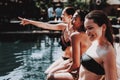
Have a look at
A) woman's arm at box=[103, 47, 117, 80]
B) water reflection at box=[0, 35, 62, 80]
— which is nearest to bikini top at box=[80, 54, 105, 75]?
woman's arm at box=[103, 47, 117, 80]

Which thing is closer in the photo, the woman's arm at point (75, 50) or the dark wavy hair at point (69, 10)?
the woman's arm at point (75, 50)

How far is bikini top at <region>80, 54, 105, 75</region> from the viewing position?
116 inches

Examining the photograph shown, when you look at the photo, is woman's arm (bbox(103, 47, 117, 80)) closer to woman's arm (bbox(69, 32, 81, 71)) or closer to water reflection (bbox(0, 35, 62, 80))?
woman's arm (bbox(69, 32, 81, 71))

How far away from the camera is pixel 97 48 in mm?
3018

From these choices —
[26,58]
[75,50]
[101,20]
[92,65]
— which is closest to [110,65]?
[92,65]

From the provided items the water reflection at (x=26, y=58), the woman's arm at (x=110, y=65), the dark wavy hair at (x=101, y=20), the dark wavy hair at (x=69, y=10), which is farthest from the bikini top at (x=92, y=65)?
the water reflection at (x=26, y=58)

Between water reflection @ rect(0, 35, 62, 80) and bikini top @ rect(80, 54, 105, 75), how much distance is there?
6.08 m

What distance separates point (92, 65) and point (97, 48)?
0.15 metres

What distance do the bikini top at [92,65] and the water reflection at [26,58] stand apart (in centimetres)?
608

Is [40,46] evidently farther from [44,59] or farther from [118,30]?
[118,30]

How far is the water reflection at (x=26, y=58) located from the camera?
32.1 feet

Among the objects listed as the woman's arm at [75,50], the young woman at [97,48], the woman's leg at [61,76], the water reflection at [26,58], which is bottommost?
the water reflection at [26,58]

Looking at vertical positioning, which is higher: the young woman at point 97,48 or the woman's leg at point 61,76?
the young woman at point 97,48

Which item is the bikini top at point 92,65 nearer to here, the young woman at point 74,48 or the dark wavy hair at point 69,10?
the young woman at point 74,48
